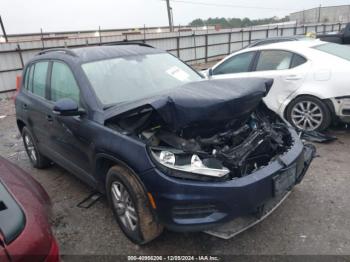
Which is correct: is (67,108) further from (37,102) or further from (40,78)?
(40,78)

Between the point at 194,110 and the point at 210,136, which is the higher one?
the point at 194,110

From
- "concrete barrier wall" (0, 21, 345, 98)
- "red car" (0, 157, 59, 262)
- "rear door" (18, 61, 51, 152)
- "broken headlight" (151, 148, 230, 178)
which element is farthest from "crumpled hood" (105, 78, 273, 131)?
"concrete barrier wall" (0, 21, 345, 98)

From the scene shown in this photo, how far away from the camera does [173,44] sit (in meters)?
17.9

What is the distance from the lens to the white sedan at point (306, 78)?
187 inches

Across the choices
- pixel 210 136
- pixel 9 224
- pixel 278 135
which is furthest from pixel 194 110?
pixel 9 224

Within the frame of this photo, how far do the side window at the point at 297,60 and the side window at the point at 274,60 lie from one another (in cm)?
7

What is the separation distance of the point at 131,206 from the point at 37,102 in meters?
2.17

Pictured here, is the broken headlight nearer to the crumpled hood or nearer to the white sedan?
the crumpled hood

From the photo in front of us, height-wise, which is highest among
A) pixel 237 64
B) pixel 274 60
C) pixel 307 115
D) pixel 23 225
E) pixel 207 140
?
pixel 274 60

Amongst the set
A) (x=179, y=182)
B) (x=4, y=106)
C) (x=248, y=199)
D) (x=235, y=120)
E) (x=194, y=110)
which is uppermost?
(x=194, y=110)

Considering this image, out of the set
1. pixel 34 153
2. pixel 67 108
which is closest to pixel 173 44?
pixel 34 153

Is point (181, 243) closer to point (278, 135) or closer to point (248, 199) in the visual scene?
point (248, 199)

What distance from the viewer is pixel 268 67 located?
558cm

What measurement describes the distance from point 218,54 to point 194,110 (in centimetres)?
1933
